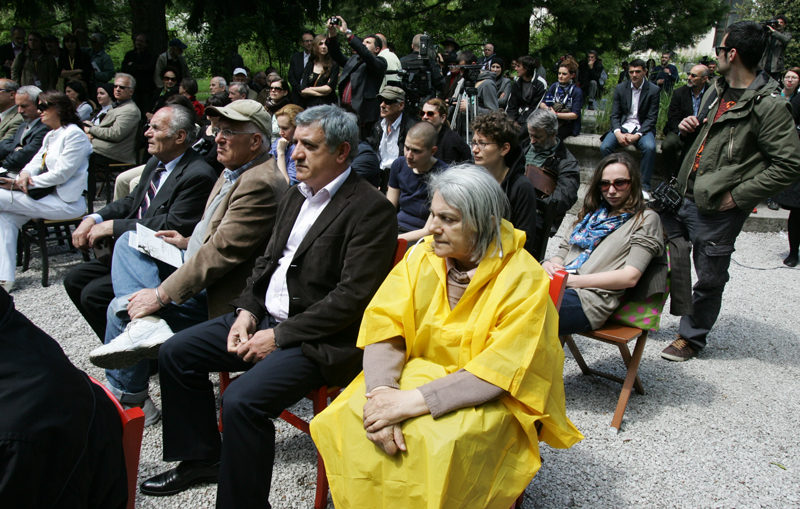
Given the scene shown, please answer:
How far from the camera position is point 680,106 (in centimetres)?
708

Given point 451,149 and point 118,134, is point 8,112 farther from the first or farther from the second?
point 451,149

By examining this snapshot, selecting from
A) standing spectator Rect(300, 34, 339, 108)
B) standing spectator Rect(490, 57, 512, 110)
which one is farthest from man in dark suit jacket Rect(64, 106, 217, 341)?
standing spectator Rect(490, 57, 512, 110)

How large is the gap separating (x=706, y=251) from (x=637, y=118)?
15.2 ft

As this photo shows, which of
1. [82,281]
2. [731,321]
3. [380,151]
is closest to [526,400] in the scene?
[82,281]

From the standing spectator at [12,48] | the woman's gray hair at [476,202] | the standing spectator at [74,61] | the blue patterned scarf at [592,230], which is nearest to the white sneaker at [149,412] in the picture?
the woman's gray hair at [476,202]

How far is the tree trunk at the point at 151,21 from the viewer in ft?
40.7

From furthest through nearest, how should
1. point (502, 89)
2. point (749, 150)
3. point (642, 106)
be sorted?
1. point (502, 89)
2. point (642, 106)
3. point (749, 150)

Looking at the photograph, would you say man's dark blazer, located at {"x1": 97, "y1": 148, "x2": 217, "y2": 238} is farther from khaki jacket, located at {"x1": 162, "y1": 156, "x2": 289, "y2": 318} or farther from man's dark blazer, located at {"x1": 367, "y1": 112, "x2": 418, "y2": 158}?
man's dark blazer, located at {"x1": 367, "y1": 112, "x2": 418, "y2": 158}

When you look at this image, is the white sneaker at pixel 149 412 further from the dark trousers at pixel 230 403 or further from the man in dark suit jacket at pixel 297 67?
the man in dark suit jacket at pixel 297 67

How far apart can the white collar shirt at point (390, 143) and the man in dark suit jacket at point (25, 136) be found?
3.42 metres

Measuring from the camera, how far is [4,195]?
4.75 metres

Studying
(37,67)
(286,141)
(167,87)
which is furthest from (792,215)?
(37,67)

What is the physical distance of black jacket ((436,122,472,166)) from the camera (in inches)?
200

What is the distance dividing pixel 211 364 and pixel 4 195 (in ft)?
11.9
